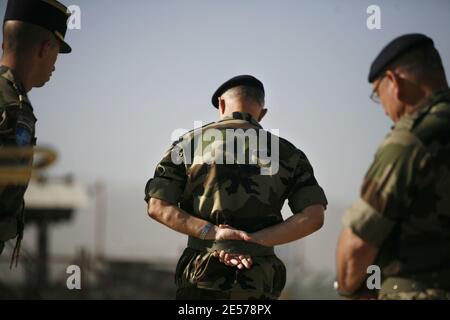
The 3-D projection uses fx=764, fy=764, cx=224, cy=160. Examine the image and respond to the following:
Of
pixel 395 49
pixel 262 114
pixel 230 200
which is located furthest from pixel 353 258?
pixel 262 114

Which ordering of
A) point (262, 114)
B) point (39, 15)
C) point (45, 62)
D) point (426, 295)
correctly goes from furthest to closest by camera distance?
point (262, 114) < point (39, 15) < point (45, 62) < point (426, 295)

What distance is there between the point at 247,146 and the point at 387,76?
158 centimetres

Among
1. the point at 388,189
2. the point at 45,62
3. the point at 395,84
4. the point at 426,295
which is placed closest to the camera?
the point at 388,189

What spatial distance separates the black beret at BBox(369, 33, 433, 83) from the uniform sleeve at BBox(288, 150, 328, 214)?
1.42m

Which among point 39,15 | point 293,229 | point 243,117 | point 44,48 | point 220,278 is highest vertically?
point 39,15

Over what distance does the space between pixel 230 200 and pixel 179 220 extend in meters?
0.38

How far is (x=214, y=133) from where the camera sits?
5.47 metres

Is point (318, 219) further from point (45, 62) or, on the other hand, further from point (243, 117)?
point (45, 62)

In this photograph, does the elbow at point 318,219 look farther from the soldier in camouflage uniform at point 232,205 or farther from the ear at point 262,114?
the ear at point 262,114

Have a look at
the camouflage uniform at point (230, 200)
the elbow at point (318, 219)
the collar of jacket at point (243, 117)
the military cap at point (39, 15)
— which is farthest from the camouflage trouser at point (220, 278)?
the military cap at point (39, 15)

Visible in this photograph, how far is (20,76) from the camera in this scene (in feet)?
17.3

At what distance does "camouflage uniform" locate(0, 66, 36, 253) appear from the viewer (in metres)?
4.97

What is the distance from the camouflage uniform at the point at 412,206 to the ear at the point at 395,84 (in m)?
0.14

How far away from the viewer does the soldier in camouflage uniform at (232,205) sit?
17.3 ft
